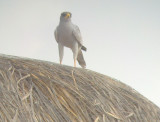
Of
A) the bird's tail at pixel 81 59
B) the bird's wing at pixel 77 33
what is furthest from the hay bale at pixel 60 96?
the bird's tail at pixel 81 59

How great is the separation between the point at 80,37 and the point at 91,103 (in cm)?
201

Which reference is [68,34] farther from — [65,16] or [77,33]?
[65,16]

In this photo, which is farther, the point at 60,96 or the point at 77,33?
the point at 77,33

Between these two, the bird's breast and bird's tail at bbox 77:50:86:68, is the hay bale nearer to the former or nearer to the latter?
the bird's breast

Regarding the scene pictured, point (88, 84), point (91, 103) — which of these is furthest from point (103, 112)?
point (88, 84)

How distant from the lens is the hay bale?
7.09 ft

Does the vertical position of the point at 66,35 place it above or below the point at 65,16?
below

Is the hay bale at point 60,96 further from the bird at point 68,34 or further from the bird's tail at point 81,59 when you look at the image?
the bird's tail at point 81,59

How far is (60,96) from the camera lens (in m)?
2.49

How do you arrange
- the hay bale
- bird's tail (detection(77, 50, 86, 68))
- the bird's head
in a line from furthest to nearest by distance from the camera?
bird's tail (detection(77, 50, 86, 68))
the bird's head
the hay bale

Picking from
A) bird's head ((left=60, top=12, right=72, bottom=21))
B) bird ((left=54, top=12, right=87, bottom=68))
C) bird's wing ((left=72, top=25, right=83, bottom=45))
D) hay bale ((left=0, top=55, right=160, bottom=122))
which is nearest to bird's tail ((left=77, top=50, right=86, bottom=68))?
bird ((left=54, top=12, right=87, bottom=68))

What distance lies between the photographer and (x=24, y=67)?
256cm

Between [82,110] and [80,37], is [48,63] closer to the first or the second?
[82,110]

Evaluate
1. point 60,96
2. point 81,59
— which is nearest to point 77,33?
point 81,59
